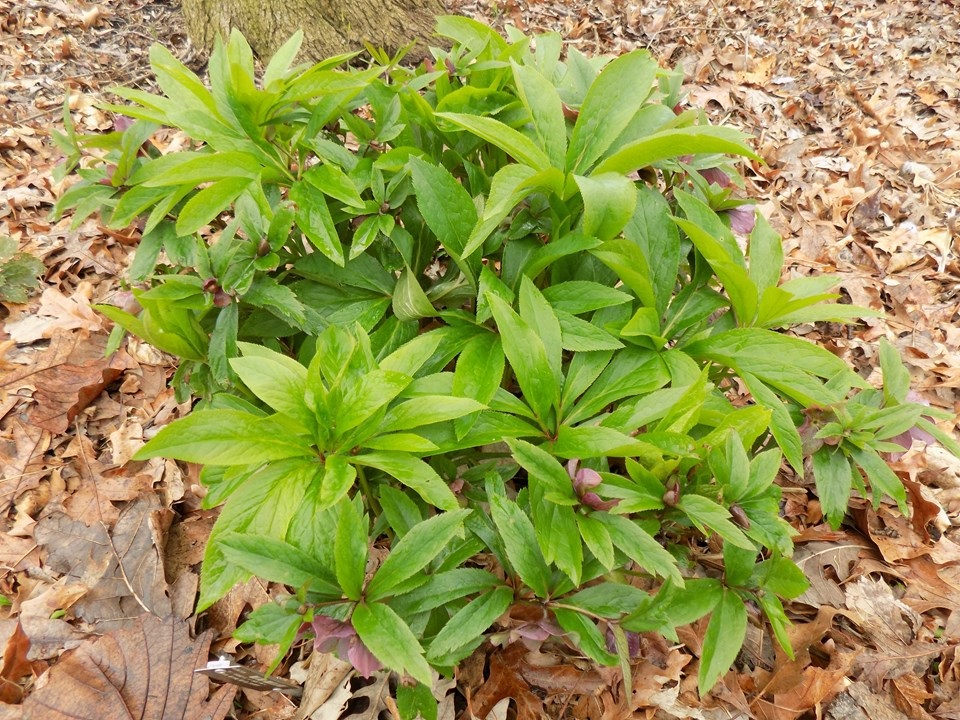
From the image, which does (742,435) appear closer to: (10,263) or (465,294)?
(465,294)

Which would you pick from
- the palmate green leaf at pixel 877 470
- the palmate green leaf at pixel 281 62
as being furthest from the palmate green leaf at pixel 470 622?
the palmate green leaf at pixel 281 62

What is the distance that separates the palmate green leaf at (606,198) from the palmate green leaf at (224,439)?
0.71 metres

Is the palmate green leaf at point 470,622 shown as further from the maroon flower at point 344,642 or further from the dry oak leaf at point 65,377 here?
the dry oak leaf at point 65,377

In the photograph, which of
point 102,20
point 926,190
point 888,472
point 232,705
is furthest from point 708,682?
point 102,20

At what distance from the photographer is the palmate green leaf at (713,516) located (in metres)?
1.05

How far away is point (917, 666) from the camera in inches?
61.3

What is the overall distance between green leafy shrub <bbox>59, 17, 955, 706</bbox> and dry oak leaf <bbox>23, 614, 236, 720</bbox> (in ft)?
1.60

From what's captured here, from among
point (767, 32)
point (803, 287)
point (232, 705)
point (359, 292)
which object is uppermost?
point (767, 32)

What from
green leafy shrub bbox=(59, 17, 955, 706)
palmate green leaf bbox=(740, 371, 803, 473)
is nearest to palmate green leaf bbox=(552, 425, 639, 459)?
green leafy shrub bbox=(59, 17, 955, 706)

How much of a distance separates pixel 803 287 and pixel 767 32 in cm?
378

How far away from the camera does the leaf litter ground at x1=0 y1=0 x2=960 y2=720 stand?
145 cm

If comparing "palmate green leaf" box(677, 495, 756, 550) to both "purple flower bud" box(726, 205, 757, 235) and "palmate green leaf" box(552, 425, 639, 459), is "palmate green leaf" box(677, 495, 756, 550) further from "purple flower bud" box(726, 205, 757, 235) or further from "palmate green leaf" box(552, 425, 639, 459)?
"purple flower bud" box(726, 205, 757, 235)

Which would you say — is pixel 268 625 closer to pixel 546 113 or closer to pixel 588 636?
pixel 588 636

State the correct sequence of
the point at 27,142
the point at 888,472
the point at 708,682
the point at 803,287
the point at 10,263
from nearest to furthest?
1. the point at 708,682
2. the point at 888,472
3. the point at 803,287
4. the point at 10,263
5. the point at 27,142
